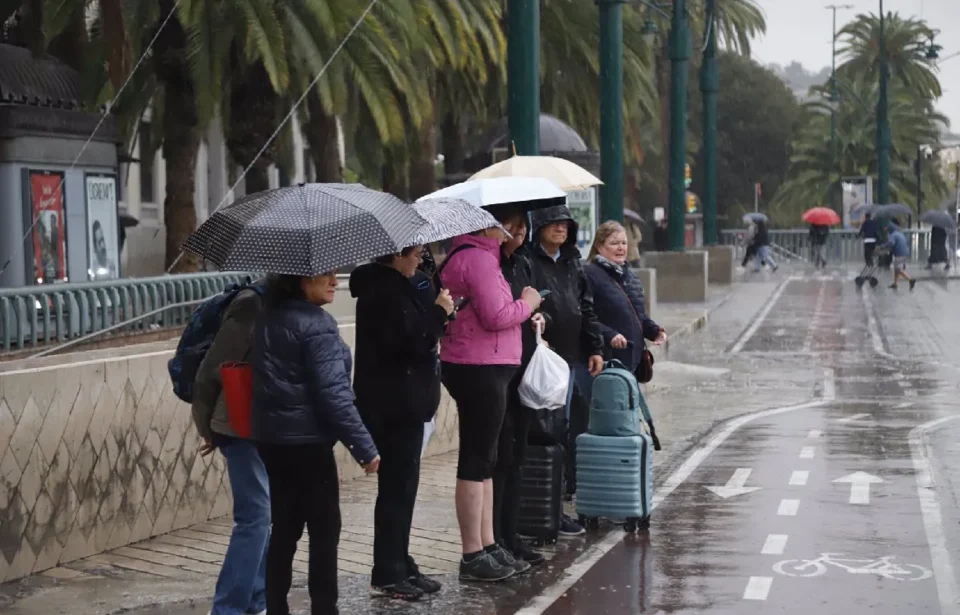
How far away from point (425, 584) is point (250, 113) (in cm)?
1635

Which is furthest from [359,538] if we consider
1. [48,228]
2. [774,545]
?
[48,228]

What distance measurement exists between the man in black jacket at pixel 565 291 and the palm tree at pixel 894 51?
7208 cm

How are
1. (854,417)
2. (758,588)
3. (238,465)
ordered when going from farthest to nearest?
(854,417)
(758,588)
(238,465)

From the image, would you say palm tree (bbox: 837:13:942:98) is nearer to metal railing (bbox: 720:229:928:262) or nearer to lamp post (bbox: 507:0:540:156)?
metal railing (bbox: 720:229:928:262)

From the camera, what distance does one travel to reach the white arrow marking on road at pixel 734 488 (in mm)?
11344

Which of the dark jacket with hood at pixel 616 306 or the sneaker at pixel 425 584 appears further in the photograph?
the dark jacket with hood at pixel 616 306

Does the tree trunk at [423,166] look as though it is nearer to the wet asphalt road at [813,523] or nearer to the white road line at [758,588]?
the wet asphalt road at [813,523]

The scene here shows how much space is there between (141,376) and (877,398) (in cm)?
1016

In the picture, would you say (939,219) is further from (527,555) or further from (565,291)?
(527,555)

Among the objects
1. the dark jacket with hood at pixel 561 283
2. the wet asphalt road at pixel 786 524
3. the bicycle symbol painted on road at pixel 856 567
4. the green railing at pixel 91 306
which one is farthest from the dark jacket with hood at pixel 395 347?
the green railing at pixel 91 306

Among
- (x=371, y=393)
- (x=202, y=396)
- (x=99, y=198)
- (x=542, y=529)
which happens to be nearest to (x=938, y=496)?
(x=542, y=529)

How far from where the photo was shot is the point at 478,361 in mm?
8305

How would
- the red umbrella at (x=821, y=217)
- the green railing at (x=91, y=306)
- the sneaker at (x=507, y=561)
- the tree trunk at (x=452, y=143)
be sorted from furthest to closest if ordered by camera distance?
the red umbrella at (x=821, y=217) → the tree trunk at (x=452, y=143) → the green railing at (x=91, y=306) → the sneaker at (x=507, y=561)

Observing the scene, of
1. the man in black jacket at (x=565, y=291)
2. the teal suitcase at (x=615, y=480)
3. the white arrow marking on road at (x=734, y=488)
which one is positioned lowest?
the white arrow marking on road at (x=734, y=488)
